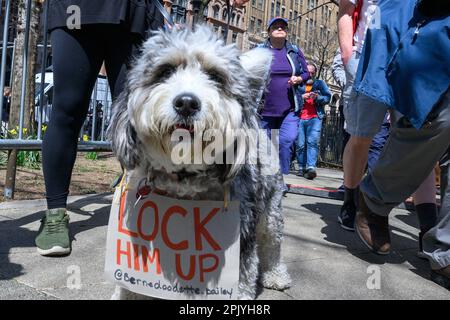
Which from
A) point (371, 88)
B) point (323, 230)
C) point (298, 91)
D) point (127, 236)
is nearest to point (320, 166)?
point (298, 91)

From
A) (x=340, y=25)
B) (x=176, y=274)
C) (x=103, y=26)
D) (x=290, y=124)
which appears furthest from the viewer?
(x=290, y=124)

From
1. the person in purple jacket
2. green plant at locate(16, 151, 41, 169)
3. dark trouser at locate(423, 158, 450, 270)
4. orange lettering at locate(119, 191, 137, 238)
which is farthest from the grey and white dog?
green plant at locate(16, 151, 41, 169)

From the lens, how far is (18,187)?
4793 millimetres

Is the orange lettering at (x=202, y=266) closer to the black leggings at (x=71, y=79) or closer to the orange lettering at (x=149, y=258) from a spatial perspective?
the orange lettering at (x=149, y=258)

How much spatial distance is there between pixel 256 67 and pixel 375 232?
5.13ft

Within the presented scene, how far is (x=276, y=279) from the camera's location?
99.3 inches

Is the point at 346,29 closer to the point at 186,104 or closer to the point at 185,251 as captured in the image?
the point at 186,104

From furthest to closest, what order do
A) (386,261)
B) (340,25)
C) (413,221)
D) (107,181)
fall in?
(107,181) < (413,221) < (340,25) < (386,261)

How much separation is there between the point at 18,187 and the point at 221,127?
143 inches

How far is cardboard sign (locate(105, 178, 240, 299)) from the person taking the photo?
2.01 meters

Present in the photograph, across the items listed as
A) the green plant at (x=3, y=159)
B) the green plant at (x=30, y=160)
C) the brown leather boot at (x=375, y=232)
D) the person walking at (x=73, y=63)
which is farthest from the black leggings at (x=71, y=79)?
the green plant at (x=3, y=159)

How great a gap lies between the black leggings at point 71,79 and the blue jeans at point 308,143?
266 inches

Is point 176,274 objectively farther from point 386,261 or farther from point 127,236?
point 386,261

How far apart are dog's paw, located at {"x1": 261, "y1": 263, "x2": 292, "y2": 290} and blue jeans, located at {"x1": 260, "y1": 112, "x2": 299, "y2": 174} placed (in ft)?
9.49
